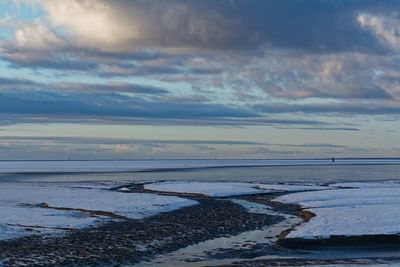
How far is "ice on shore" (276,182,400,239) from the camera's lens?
22391mm

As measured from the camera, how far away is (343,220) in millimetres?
25750

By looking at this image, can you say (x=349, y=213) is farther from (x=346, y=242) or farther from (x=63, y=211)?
(x=63, y=211)

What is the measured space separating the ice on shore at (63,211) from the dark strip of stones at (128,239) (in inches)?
45.4

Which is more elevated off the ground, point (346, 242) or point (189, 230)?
point (346, 242)

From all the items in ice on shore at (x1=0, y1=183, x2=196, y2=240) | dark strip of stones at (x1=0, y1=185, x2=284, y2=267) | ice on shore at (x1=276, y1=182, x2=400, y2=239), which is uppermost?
ice on shore at (x1=276, y1=182, x2=400, y2=239)

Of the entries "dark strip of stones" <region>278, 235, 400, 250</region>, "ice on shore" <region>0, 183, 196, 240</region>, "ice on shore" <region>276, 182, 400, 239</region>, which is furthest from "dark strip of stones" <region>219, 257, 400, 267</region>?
"ice on shore" <region>0, 183, 196, 240</region>

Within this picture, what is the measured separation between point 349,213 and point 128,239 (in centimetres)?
1153

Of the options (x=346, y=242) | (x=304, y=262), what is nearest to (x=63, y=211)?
(x=346, y=242)

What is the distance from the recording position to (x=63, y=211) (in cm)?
2991

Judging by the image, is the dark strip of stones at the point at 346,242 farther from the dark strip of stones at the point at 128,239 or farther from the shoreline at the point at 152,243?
the dark strip of stones at the point at 128,239

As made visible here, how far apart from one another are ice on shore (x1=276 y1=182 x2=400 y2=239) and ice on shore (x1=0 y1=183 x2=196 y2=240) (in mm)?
8102

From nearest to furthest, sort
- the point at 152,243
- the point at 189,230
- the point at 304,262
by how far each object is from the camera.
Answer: the point at 304,262, the point at 152,243, the point at 189,230

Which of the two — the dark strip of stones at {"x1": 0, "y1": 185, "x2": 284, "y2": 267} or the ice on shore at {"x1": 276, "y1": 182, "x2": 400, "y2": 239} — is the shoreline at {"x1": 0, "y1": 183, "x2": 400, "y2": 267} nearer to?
the dark strip of stones at {"x1": 0, "y1": 185, "x2": 284, "y2": 267}

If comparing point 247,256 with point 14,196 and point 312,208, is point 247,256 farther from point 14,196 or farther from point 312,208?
point 14,196
